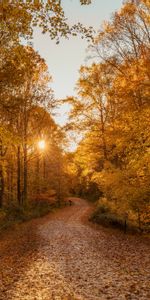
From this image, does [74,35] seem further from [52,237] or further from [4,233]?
[4,233]

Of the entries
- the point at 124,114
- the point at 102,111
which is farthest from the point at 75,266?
the point at 102,111

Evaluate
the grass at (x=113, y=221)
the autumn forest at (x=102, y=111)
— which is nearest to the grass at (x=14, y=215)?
the autumn forest at (x=102, y=111)

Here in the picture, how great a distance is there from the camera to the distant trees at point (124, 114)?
33.8ft

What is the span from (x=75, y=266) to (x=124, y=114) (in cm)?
644

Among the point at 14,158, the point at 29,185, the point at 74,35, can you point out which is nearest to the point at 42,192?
the point at 29,185

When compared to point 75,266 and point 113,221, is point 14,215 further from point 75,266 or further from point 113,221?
point 75,266

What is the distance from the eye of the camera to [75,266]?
30.7 ft

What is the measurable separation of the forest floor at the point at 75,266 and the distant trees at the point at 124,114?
2008mm

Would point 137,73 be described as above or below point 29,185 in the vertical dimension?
above

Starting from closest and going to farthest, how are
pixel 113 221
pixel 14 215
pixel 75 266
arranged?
pixel 75 266, pixel 113 221, pixel 14 215

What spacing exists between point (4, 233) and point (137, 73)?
38.7 feet

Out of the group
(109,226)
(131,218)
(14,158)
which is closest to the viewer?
(131,218)

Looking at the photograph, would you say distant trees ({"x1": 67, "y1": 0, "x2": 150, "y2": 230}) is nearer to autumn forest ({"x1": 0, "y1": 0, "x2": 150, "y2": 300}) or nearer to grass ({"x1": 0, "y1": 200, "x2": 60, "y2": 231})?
autumn forest ({"x1": 0, "y1": 0, "x2": 150, "y2": 300})

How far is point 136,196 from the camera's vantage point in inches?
452
